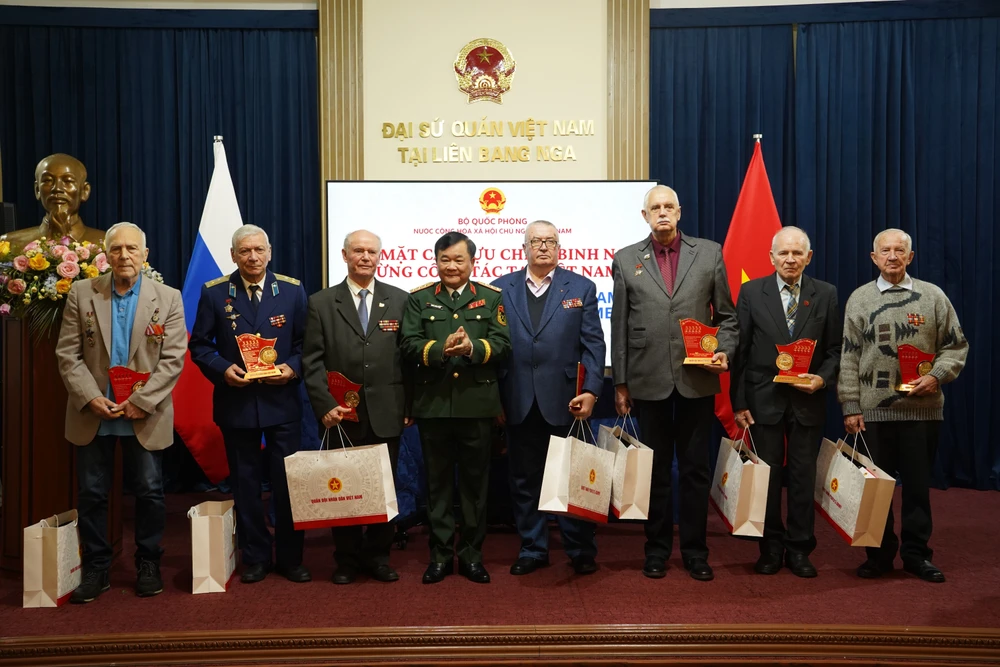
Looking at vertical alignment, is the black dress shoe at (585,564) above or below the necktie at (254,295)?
below

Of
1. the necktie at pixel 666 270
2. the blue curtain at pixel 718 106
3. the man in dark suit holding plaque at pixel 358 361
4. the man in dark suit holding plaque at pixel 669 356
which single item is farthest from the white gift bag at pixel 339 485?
the blue curtain at pixel 718 106

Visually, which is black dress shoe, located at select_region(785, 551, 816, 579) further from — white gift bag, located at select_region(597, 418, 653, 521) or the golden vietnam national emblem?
the golden vietnam national emblem

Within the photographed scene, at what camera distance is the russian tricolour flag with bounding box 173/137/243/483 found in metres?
4.76

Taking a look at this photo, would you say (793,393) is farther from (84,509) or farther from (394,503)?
(84,509)

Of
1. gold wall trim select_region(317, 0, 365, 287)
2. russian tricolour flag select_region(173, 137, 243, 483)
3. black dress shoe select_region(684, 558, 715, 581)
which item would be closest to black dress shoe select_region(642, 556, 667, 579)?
black dress shoe select_region(684, 558, 715, 581)

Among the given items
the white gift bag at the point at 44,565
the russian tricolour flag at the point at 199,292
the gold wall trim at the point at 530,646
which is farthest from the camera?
the russian tricolour flag at the point at 199,292

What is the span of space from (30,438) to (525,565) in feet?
7.41

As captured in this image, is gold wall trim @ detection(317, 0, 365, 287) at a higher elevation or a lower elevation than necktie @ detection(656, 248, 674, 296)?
higher

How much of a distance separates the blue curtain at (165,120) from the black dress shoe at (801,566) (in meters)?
3.64

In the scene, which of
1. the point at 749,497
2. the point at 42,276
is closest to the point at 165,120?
the point at 42,276

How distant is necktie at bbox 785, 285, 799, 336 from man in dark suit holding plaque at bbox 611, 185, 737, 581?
24 cm

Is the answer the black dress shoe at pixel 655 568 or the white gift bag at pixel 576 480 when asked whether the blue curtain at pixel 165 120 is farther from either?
the black dress shoe at pixel 655 568

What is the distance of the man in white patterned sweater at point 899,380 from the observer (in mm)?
3338

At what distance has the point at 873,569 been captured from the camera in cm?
339
